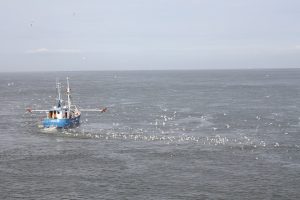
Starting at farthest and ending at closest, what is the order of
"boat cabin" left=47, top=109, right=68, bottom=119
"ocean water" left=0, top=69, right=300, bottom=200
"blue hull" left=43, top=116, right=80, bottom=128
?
A: 1. "boat cabin" left=47, top=109, right=68, bottom=119
2. "blue hull" left=43, top=116, right=80, bottom=128
3. "ocean water" left=0, top=69, right=300, bottom=200

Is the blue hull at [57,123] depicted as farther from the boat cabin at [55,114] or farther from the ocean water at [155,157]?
the ocean water at [155,157]

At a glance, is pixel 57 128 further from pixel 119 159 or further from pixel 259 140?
pixel 259 140

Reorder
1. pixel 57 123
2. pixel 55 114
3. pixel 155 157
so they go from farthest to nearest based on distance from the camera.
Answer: pixel 55 114
pixel 57 123
pixel 155 157

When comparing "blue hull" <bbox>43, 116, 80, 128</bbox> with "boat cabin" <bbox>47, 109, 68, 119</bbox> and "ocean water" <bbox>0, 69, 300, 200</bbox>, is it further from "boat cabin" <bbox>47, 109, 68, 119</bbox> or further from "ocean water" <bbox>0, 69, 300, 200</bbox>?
"ocean water" <bbox>0, 69, 300, 200</bbox>

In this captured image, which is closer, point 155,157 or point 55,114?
point 155,157

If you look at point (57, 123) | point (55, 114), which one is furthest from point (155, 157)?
point (55, 114)

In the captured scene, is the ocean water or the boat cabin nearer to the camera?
the ocean water

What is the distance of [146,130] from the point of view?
328 feet

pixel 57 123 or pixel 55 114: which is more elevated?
pixel 55 114

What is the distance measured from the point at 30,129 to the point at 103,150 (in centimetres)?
3029

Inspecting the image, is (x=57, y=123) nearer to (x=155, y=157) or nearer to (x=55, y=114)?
(x=55, y=114)

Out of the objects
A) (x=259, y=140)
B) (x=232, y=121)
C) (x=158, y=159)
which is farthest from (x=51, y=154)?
(x=232, y=121)

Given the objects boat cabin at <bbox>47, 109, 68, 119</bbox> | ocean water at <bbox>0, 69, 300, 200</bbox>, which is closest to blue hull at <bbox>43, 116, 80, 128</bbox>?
boat cabin at <bbox>47, 109, 68, 119</bbox>

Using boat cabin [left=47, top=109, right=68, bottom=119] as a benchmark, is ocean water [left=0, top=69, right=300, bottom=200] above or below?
below
